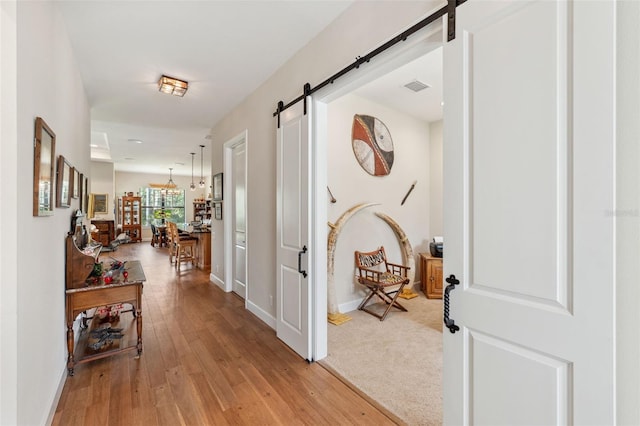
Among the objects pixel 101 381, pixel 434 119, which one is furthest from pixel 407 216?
pixel 101 381

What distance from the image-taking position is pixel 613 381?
0.88 m

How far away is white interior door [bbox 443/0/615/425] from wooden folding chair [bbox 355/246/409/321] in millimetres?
2200

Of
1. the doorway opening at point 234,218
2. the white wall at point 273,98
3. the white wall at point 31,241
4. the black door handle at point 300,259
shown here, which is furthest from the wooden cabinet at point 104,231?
the black door handle at point 300,259

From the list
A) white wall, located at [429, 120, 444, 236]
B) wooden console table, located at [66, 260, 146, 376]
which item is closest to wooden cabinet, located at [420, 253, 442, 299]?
white wall, located at [429, 120, 444, 236]

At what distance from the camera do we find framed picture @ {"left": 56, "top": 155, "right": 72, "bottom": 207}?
6.53ft

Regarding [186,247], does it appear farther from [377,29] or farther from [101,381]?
[377,29]

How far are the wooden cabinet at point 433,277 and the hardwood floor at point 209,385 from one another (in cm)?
253

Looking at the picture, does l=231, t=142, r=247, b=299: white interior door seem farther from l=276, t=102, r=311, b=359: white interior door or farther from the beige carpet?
the beige carpet

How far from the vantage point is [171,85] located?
3195mm

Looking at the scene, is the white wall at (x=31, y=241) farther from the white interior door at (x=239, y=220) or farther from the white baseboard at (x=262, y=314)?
the white interior door at (x=239, y=220)

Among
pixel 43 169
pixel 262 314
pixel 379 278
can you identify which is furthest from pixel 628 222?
pixel 262 314
